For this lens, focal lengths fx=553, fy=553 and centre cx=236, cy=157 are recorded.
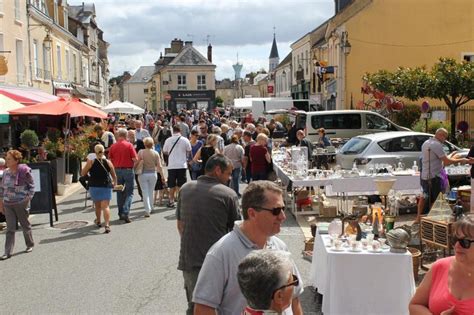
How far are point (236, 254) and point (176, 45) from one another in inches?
3111

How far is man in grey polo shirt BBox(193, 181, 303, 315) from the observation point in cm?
306

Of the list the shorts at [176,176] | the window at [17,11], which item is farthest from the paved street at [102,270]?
the window at [17,11]

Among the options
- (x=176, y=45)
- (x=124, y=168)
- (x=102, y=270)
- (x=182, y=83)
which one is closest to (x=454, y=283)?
(x=102, y=270)

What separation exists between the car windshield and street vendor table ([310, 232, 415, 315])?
8546 millimetres

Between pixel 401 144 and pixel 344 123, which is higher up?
pixel 344 123

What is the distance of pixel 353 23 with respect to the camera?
30453 millimetres

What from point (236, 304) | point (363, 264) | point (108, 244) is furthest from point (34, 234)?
point (236, 304)

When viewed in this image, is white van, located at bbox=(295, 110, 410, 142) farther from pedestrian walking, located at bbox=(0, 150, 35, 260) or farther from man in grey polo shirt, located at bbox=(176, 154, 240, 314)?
man in grey polo shirt, located at bbox=(176, 154, 240, 314)

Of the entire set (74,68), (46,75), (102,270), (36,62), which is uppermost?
(74,68)

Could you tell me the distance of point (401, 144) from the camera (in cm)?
1372

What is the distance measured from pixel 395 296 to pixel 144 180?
268 inches

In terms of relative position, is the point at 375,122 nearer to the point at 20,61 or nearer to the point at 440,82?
the point at 440,82

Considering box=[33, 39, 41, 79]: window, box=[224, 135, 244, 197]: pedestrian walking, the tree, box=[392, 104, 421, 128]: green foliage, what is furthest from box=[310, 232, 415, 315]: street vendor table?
box=[33, 39, 41, 79]: window

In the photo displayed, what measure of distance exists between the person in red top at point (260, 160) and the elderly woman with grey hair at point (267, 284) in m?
8.93
